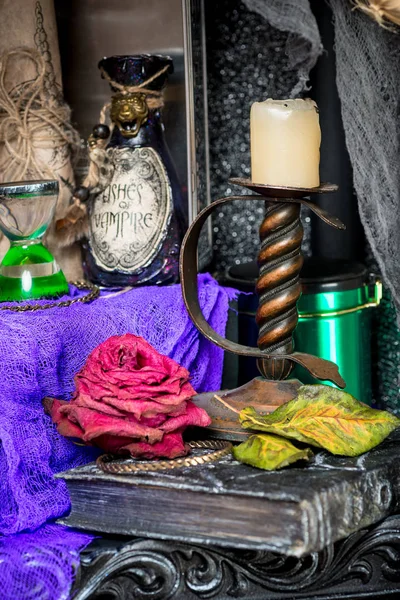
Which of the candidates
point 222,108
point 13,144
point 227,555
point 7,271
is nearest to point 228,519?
point 227,555

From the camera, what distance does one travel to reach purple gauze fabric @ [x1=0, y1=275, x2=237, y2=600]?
0.88m

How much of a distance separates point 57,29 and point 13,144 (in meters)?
0.21

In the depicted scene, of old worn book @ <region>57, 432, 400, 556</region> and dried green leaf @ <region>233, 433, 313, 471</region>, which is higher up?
dried green leaf @ <region>233, 433, 313, 471</region>

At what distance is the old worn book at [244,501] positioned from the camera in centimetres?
76

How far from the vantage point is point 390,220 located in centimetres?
110

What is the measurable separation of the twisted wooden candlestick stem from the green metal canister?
0.22 metres

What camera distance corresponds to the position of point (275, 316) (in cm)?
95

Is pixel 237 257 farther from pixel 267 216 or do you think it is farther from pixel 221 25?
pixel 267 216

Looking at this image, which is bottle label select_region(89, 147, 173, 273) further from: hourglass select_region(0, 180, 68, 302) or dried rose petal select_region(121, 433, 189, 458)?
dried rose petal select_region(121, 433, 189, 458)

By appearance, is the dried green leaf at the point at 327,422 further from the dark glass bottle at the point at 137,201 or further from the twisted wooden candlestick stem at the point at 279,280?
the dark glass bottle at the point at 137,201

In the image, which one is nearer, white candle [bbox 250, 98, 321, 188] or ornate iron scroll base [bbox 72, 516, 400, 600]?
ornate iron scroll base [bbox 72, 516, 400, 600]

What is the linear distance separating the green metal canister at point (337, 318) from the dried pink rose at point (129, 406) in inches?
12.8

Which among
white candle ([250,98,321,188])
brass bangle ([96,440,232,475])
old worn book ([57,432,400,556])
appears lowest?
old worn book ([57,432,400,556])

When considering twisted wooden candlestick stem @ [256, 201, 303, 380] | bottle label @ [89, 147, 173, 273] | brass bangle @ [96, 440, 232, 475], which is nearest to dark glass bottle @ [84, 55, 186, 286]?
bottle label @ [89, 147, 173, 273]
